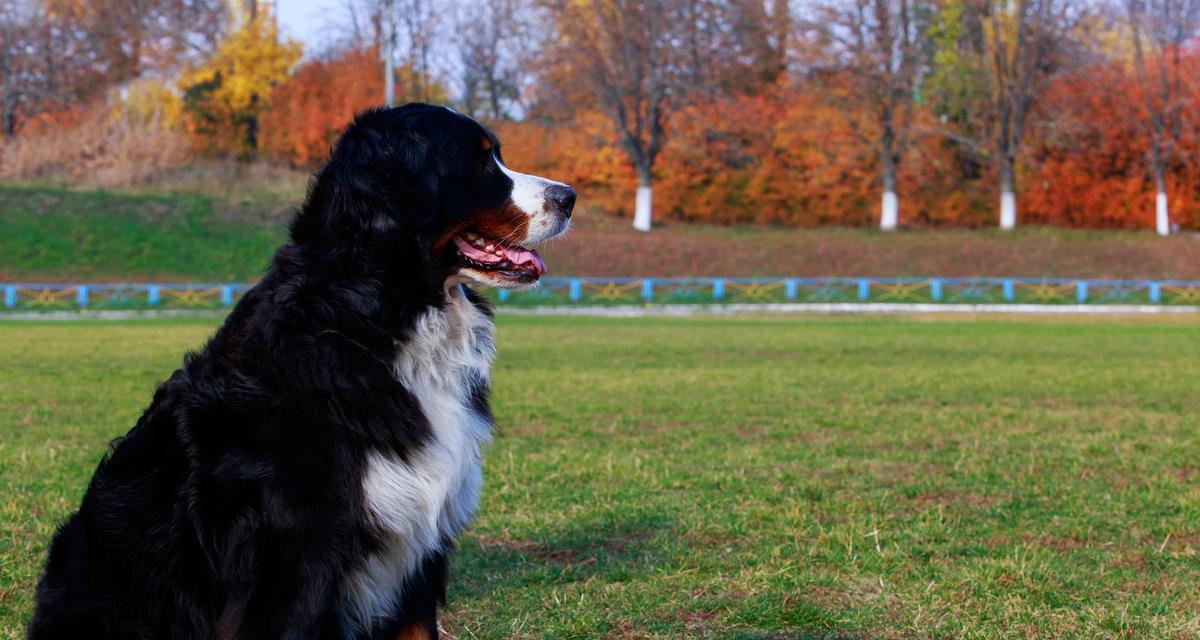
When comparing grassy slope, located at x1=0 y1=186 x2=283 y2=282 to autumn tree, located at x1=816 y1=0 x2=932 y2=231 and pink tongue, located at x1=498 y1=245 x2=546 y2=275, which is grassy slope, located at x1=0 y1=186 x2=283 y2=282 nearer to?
autumn tree, located at x1=816 y1=0 x2=932 y2=231

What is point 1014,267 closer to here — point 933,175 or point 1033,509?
point 933,175

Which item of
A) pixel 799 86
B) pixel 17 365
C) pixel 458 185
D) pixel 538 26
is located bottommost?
pixel 17 365

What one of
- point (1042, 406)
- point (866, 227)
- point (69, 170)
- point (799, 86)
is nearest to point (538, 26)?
point (799, 86)

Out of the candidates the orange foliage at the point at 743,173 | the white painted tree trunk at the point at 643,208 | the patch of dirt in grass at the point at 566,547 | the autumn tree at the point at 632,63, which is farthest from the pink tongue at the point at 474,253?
the orange foliage at the point at 743,173

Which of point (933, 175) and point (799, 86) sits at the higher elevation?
point (799, 86)

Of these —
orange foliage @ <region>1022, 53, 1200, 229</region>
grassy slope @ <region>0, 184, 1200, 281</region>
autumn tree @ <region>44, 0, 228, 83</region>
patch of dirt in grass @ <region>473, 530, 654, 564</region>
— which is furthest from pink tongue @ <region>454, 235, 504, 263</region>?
autumn tree @ <region>44, 0, 228, 83</region>

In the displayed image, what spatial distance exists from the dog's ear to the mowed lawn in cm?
200

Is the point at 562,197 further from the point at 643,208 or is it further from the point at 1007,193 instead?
the point at 1007,193

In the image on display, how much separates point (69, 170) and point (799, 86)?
32.7 m

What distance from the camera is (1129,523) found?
21.9 feet

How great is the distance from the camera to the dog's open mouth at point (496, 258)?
3707mm

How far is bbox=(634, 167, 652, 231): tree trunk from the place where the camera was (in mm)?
50219

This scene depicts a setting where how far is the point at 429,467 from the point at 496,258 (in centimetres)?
76

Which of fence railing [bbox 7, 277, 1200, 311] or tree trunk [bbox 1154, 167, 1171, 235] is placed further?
tree trunk [bbox 1154, 167, 1171, 235]
